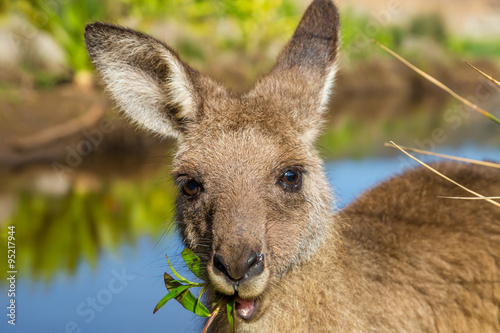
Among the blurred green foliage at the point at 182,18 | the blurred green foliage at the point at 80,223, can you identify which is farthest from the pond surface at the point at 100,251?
the blurred green foliage at the point at 182,18

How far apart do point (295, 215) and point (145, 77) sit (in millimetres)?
1633

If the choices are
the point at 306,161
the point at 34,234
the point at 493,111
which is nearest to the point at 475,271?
the point at 306,161

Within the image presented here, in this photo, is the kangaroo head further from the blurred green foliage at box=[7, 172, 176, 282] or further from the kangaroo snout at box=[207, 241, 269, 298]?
the blurred green foliage at box=[7, 172, 176, 282]

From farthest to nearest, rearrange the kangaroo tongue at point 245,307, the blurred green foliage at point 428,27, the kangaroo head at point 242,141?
the blurred green foliage at point 428,27 < the kangaroo tongue at point 245,307 < the kangaroo head at point 242,141

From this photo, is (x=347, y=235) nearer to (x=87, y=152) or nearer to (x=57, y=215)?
(x=57, y=215)

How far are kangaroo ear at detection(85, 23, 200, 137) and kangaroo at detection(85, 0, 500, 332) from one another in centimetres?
1

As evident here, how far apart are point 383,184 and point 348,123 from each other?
1171 centimetres

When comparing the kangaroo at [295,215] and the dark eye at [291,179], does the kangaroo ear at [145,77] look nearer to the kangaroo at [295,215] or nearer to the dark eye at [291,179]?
the kangaroo at [295,215]

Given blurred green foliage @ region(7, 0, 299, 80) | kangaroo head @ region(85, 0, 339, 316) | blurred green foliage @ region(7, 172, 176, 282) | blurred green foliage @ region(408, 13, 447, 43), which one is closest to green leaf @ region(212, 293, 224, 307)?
kangaroo head @ region(85, 0, 339, 316)

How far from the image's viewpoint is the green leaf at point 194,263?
4.39 metres

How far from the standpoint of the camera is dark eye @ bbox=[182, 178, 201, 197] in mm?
4434

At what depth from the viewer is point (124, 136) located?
1332cm

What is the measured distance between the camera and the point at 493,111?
1786 centimetres

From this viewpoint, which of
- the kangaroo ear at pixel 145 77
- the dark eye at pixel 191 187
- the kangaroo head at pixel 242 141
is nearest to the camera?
the kangaroo head at pixel 242 141
